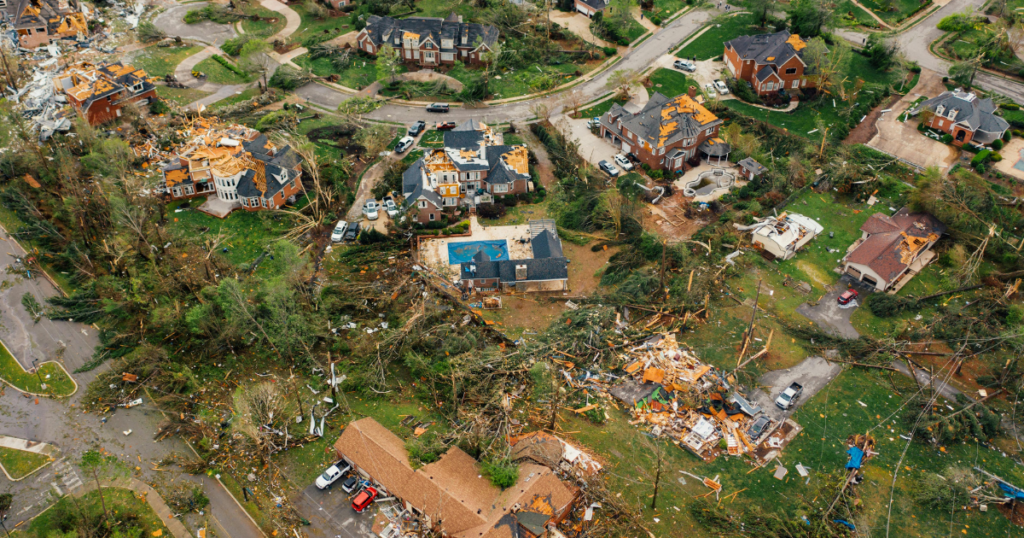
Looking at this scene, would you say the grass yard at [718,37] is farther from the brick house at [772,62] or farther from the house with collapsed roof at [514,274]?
the house with collapsed roof at [514,274]

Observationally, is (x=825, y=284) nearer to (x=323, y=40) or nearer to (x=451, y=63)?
(x=451, y=63)

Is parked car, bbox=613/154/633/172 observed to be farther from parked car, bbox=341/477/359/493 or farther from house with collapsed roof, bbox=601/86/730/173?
parked car, bbox=341/477/359/493

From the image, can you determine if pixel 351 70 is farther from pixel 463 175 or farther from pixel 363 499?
pixel 363 499

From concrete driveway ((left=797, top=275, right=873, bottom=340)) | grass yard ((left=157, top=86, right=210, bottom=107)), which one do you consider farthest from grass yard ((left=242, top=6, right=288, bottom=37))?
concrete driveway ((left=797, top=275, right=873, bottom=340))

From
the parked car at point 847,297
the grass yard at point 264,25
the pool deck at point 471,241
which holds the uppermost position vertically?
the grass yard at point 264,25

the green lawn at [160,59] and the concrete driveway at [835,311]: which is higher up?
the green lawn at [160,59]

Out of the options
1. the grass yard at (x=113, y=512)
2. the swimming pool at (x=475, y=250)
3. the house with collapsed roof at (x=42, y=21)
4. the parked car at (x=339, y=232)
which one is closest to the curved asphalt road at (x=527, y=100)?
the parked car at (x=339, y=232)

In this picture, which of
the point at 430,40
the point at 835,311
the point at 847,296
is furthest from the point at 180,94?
the point at 847,296

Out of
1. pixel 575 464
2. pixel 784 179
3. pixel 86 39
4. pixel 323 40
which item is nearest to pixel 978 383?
pixel 784 179
